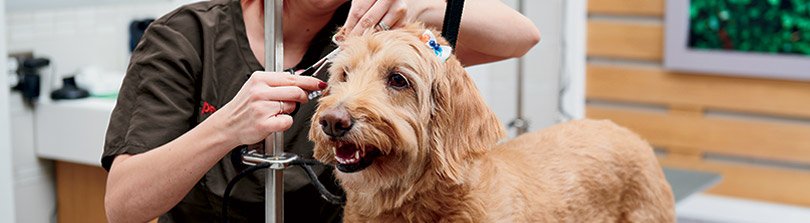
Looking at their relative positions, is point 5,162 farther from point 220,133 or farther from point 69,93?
point 220,133

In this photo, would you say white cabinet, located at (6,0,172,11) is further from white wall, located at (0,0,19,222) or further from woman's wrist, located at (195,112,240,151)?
woman's wrist, located at (195,112,240,151)

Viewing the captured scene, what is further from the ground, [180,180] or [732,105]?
[180,180]

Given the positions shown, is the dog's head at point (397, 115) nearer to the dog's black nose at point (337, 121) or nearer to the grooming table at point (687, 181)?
the dog's black nose at point (337, 121)

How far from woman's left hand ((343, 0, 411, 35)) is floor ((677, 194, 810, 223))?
10.1ft

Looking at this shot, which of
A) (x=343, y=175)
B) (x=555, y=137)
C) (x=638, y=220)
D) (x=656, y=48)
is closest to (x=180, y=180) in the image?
(x=343, y=175)

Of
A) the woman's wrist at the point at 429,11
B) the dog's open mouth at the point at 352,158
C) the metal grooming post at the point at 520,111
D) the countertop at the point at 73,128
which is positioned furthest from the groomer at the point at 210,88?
the countertop at the point at 73,128

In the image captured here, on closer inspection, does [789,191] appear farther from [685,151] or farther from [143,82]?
[143,82]

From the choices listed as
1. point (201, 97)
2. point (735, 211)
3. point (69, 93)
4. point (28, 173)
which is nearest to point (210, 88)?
point (201, 97)

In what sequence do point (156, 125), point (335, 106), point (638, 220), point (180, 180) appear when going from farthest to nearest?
point (638, 220) < point (156, 125) < point (180, 180) < point (335, 106)

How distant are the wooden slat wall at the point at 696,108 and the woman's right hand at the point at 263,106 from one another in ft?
11.0

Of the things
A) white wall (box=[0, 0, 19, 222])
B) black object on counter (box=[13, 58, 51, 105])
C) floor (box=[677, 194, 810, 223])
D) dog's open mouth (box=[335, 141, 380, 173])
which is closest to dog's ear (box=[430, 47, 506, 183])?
dog's open mouth (box=[335, 141, 380, 173])

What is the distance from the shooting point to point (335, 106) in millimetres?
1244

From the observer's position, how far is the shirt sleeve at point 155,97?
1595 millimetres

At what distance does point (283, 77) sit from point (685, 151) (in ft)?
11.8
